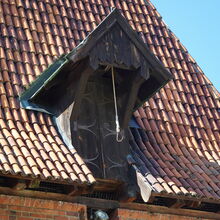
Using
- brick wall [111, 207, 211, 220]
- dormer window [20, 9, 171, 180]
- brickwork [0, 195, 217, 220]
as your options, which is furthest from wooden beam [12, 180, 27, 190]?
brick wall [111, 207, 211, 220]

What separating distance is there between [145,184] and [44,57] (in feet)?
9.88

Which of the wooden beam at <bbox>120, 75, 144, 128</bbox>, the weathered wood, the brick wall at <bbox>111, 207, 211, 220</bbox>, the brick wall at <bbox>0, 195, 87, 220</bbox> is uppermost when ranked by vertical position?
the wooden beam at <bbox>120, 75, 144, 128</bbox>

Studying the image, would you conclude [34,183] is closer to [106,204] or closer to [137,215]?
[106,204]

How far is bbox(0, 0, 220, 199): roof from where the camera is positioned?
55.0ft

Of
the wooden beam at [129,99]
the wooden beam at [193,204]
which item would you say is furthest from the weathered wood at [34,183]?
the wooden beam at [193,204]

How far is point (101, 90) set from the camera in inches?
722


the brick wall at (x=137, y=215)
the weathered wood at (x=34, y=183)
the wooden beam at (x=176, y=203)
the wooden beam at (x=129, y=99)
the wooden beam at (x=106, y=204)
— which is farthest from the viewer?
the wooden beam at (x=129, y=99)

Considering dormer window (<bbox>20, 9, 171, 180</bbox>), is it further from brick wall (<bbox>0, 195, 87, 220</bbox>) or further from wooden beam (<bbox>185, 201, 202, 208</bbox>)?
wooden beam (<bbox>185, 201, 202, 208</bbox>)

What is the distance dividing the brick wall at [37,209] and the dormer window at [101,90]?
2.38 feet

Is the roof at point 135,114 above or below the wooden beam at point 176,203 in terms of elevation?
above

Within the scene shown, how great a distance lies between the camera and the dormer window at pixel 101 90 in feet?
57.4

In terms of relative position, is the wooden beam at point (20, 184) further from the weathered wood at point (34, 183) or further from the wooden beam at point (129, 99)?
the wooden beam at point (129, 99)

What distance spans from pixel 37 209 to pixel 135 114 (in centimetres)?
313

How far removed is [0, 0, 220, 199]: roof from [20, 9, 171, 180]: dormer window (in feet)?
0.95
